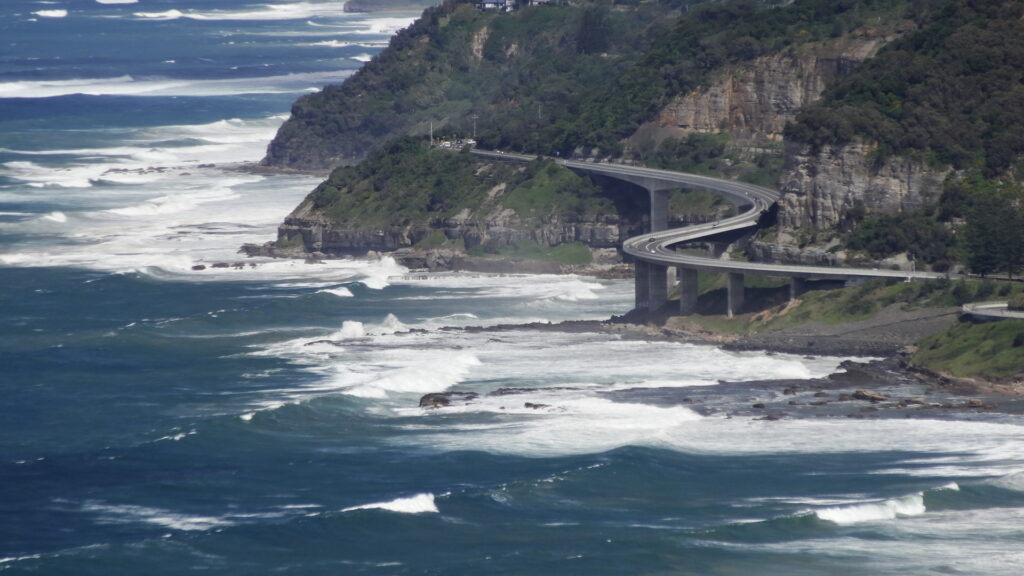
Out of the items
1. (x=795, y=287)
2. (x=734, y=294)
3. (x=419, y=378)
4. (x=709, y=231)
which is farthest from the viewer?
(x=709, y=231)

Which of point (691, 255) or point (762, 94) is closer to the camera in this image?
point (691, 255)

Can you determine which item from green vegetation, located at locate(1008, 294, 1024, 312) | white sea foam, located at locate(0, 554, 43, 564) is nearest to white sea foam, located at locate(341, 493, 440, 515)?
white sea foam, located at locate(0, 554, 43, 564)

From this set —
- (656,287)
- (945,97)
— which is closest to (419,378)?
(656,287)

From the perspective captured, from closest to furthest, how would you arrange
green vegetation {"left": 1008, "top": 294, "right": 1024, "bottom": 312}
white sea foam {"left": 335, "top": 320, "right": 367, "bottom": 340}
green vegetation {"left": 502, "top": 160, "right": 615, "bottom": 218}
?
green vegetation {"left": 1008, "top": 294, "right": 1024, "bottom": 312} < white sea foam {"left": 335, "top": 320, "right": 367, "bottom": 340} < green vegetation {"left": 502, "top": 160, "right": 615, "bottom": 218}

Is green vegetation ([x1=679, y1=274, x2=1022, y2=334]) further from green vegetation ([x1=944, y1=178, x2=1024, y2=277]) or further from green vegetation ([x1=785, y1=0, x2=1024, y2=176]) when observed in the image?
green vegetation ([x1=785, y1=0, x2=1024, y2=176])

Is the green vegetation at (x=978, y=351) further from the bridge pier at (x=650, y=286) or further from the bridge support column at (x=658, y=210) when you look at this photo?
the bridge support column at (x=658, y=210)

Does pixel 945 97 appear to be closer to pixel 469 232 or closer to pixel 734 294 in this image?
pixel 734 294

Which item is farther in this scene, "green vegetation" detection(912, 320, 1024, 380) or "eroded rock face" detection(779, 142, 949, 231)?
"eroded rock face" detection(779, 142, 949, 231)
